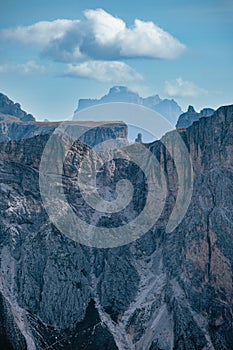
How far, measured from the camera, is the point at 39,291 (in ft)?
330

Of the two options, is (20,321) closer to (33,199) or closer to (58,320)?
(58,320)

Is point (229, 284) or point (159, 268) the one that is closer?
point (229, 284)

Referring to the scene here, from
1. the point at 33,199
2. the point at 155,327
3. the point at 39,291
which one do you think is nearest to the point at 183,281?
the point at 155,327

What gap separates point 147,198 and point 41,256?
2677 cm

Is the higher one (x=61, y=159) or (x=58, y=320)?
(x=61, y=159)

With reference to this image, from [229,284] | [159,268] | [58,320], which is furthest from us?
[159,268]

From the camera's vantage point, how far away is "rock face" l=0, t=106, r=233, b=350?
91.8 metres

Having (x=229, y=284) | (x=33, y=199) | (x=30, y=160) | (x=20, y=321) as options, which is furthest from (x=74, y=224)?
(x=229, y=284)

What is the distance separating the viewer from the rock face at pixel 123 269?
9175 centimetres

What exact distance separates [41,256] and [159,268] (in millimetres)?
22915

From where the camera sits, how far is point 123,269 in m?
107

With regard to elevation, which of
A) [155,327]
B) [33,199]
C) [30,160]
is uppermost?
[30,160]

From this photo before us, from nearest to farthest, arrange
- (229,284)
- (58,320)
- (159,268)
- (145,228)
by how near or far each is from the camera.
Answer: (229,284) < (58,320) < (159,268) < (145,228)

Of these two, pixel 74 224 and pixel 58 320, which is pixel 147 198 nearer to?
pixel 74 224
